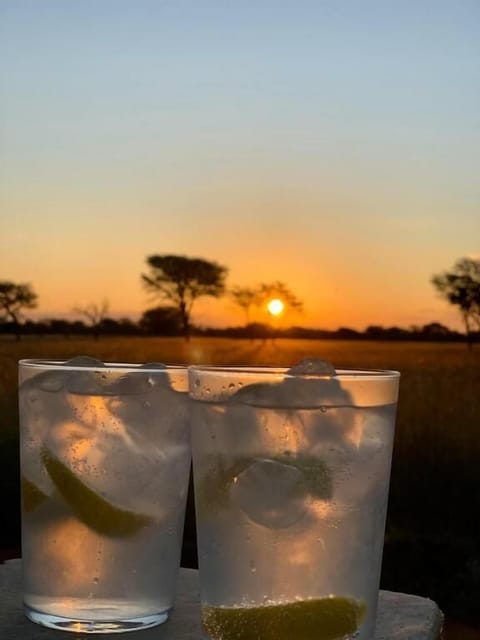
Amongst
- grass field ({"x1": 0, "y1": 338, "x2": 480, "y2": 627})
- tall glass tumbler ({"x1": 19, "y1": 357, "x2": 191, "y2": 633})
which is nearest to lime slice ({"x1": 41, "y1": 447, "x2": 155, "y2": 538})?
tall glass tumbler ({"x1": 19, "y1": 357, "x2": 191, "y2": 633})

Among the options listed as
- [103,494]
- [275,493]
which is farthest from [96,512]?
[275,493]

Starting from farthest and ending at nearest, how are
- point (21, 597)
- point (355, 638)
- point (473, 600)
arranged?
1. point (473, 600)
2. point (21, 597)
3. point (355, 638)

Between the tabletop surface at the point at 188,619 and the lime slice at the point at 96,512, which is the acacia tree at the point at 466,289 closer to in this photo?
the tabletop surface at the point at 188,619

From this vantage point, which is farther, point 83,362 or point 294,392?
point 83,362

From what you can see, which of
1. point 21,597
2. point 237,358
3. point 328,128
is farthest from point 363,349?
point 21,597

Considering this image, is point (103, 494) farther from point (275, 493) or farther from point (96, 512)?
point (275, 493)

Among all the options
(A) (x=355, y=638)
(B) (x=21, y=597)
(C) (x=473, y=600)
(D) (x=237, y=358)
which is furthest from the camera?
(D) (x=237, y=358)

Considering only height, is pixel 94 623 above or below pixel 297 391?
below

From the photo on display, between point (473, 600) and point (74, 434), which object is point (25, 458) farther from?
point (473, 600)
